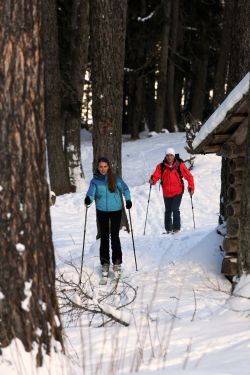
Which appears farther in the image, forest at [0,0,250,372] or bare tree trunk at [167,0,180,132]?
bare tree trunk at [167,0,180,132]

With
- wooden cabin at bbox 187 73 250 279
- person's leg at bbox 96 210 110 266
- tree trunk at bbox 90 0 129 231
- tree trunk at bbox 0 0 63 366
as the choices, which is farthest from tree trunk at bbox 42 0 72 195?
tree trunk at bbox 0 0 63 366

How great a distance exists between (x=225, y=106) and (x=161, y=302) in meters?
2.57

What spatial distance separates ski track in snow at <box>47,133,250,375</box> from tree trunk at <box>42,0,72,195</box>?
2.17 feet

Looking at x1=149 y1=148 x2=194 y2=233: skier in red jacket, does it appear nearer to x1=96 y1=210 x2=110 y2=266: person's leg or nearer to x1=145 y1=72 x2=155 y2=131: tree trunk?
x1=96 y1=210 x2=110 y2=266: person's leg

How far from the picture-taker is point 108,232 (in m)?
8.44

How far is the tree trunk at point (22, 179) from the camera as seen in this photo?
11.3 feet

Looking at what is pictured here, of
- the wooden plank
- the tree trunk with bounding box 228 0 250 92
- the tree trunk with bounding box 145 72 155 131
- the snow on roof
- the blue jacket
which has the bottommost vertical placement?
the tree trunk with bounding box 145 72 155 131

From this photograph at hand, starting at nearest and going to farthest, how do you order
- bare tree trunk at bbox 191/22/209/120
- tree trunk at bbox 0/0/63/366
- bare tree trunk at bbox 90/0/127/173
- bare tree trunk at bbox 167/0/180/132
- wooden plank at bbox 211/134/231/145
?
tree trunk at bbox 0/0/63/366
wooden plank at bbox 211/134/231/145
bare tree trunk at bbox 90/0/127/173
bare tree trunk at bbox 167/0/180/132
bare tree trunk at bbox 191/22/209/120

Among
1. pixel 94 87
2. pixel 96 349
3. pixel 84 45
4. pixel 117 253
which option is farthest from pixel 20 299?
pixel 84 45

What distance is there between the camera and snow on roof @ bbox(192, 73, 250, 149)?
6617 mm

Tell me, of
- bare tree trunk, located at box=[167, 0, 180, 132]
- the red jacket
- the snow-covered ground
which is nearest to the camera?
the snow-covered ground

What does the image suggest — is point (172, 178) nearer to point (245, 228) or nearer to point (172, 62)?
point (245, 228)

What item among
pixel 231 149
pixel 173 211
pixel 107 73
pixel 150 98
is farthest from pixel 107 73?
pixel 150 98

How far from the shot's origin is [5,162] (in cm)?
345
